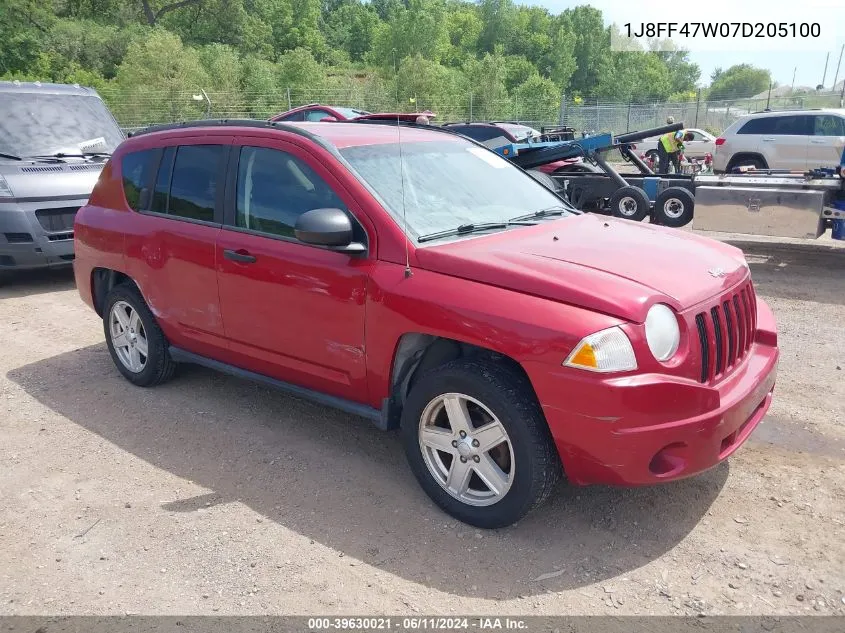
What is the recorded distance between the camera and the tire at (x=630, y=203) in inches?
405

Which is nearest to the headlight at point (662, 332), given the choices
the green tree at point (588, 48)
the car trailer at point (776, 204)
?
the car trailer at point (776, 204)

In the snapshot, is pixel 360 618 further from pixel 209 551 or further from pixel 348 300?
pixel 348 300

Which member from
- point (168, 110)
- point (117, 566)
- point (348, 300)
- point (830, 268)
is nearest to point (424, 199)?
point (348, 300)

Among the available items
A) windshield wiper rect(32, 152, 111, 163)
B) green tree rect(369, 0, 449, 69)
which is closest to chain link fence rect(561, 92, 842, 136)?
windshield wiper rect(32, 152, 111, 163)

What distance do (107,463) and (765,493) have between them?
3580mm

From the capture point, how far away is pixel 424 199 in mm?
3793

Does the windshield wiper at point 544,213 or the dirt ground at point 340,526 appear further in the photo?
the windshield wiper at point 544,213

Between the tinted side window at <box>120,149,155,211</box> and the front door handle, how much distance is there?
1.15 metres

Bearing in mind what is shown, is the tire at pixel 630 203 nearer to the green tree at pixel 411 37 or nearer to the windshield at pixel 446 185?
the windshield at pixel 446 185

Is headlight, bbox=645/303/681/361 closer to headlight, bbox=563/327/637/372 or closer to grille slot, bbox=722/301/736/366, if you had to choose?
headlight, bbox=563/327/637/372

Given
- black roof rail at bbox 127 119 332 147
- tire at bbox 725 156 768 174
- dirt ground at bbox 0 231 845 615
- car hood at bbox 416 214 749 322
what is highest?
black roof rail at bbox 127 119 332 147

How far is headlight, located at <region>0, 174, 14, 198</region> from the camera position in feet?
26.1

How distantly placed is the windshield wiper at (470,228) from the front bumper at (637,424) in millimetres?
951

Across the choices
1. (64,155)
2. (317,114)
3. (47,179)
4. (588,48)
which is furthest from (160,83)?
(588,48)
